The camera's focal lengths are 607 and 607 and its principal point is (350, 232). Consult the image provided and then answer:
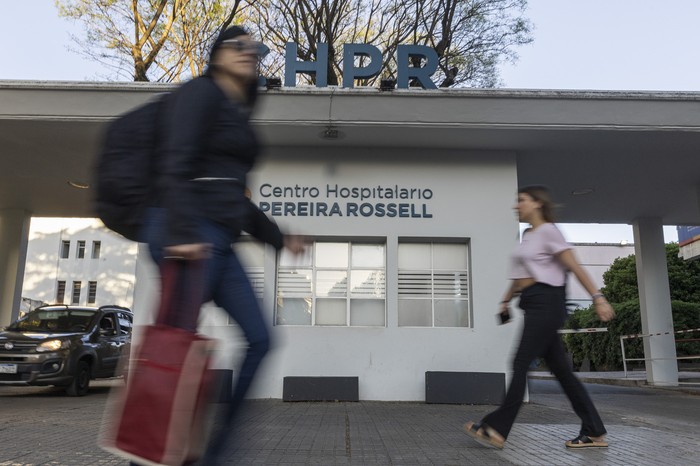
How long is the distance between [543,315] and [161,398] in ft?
10.1

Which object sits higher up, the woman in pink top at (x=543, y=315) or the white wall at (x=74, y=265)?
the white wall at (x=74, y=265)

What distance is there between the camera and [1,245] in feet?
50.8

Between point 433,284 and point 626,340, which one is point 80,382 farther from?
point 626,340

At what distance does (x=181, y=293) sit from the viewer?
2.16 metres

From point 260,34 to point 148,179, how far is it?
57.2 ft

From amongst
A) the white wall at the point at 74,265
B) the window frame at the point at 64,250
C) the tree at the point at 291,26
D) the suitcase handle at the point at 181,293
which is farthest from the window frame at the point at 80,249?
the suitcase handle at the point at 181,293

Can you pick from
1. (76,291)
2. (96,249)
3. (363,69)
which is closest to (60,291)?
(76,291)

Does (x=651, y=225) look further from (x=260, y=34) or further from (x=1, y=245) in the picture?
(x=1, y=245)

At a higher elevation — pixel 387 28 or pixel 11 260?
pixel 387 28

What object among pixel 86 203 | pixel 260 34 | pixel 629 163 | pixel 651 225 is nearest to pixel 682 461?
pixel 629 163

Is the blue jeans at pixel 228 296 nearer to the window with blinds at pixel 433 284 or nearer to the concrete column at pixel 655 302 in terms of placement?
the window with blinds at pixel 433 284

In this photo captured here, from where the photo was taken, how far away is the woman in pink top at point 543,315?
4.26 m

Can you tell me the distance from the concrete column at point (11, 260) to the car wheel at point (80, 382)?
19.5ft

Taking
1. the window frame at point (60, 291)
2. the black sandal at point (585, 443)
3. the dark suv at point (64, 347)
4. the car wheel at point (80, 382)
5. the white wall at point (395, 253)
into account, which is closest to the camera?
the black sandal at point (585, 443)
